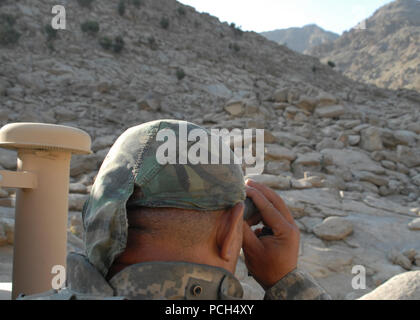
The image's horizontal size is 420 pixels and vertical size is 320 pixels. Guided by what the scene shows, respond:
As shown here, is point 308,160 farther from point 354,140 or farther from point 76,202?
point 76,202

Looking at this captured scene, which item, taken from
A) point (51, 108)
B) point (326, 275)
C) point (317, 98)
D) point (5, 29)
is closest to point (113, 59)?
point (5, 29)

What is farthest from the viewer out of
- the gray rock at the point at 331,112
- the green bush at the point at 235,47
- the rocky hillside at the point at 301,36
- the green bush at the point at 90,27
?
the rocky hillside at the point at 301,36

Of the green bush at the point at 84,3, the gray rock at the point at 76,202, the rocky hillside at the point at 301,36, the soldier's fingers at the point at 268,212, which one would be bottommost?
the gray rock at the point at 76,202

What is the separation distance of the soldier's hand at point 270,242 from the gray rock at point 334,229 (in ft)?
13.8

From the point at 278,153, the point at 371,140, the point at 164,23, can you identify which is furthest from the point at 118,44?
the point at 371,140

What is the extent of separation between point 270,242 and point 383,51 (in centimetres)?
4883

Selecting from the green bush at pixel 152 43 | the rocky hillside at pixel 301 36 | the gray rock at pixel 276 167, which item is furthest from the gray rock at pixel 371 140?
the rocky hillside at pixel 301 36

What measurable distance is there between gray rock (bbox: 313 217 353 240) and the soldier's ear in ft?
14.8

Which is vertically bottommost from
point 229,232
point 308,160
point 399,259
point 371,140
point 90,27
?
point 399,259

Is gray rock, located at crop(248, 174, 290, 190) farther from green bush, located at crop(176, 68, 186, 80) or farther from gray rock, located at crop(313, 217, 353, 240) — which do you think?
green bush, located at crop(176, 68, 186, 80)

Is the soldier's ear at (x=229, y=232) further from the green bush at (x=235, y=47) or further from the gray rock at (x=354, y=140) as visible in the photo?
the green bush at (x=235, y=47)

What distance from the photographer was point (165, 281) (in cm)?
94

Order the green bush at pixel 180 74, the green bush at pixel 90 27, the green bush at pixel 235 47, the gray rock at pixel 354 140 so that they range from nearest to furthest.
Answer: the gray rock at pixel 354 140 → the green bush at pixel 180 74 → the green bush at pixel 90 27 → the green bush at pixel 235 47

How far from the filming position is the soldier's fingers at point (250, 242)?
116 centimetres
